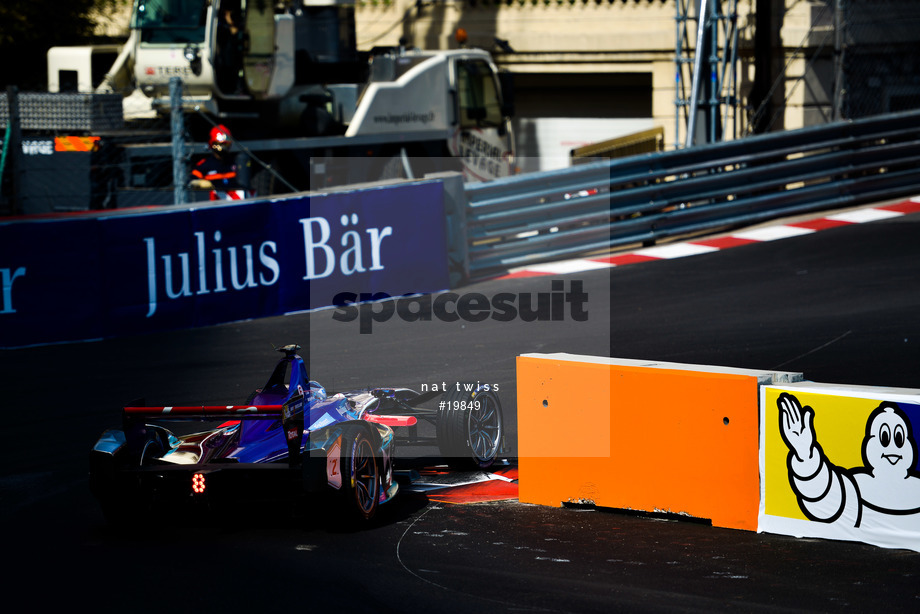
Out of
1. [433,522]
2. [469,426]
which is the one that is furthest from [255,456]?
[469,426]

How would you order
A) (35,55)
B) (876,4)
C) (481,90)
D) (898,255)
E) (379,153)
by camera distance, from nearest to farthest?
(898,255), (379,153), (481,90), (876,4), (35,55)

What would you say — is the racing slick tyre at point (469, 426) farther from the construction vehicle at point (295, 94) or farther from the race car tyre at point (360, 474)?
the construction vehicle at point (295, 94)

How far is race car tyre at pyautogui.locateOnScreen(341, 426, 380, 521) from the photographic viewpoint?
6035 millimetres

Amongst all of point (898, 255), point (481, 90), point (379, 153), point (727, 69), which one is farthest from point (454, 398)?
point (727, 69)

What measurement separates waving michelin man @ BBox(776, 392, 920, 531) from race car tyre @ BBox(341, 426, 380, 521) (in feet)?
7.02

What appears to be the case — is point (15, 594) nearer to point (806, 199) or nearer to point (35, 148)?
point (35, 148)

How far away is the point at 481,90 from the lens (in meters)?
19.9

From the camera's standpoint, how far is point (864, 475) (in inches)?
226

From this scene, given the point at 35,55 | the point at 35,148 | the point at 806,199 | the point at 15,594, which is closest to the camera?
the point at 15,594

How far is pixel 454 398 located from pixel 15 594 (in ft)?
9.27

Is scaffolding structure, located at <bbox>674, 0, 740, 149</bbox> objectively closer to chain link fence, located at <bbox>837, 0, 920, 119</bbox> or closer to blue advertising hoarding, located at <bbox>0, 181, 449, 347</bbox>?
chain link fence, located at <bbox>837, 0, 920, 119</bbox>

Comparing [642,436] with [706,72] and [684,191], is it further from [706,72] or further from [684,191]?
[706,72]

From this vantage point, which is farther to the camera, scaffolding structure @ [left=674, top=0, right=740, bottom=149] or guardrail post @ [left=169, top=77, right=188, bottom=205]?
scaffolding structure @ [left=674, top=0, right=740, bottom=149]

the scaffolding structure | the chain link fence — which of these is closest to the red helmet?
the scaffolding structure
